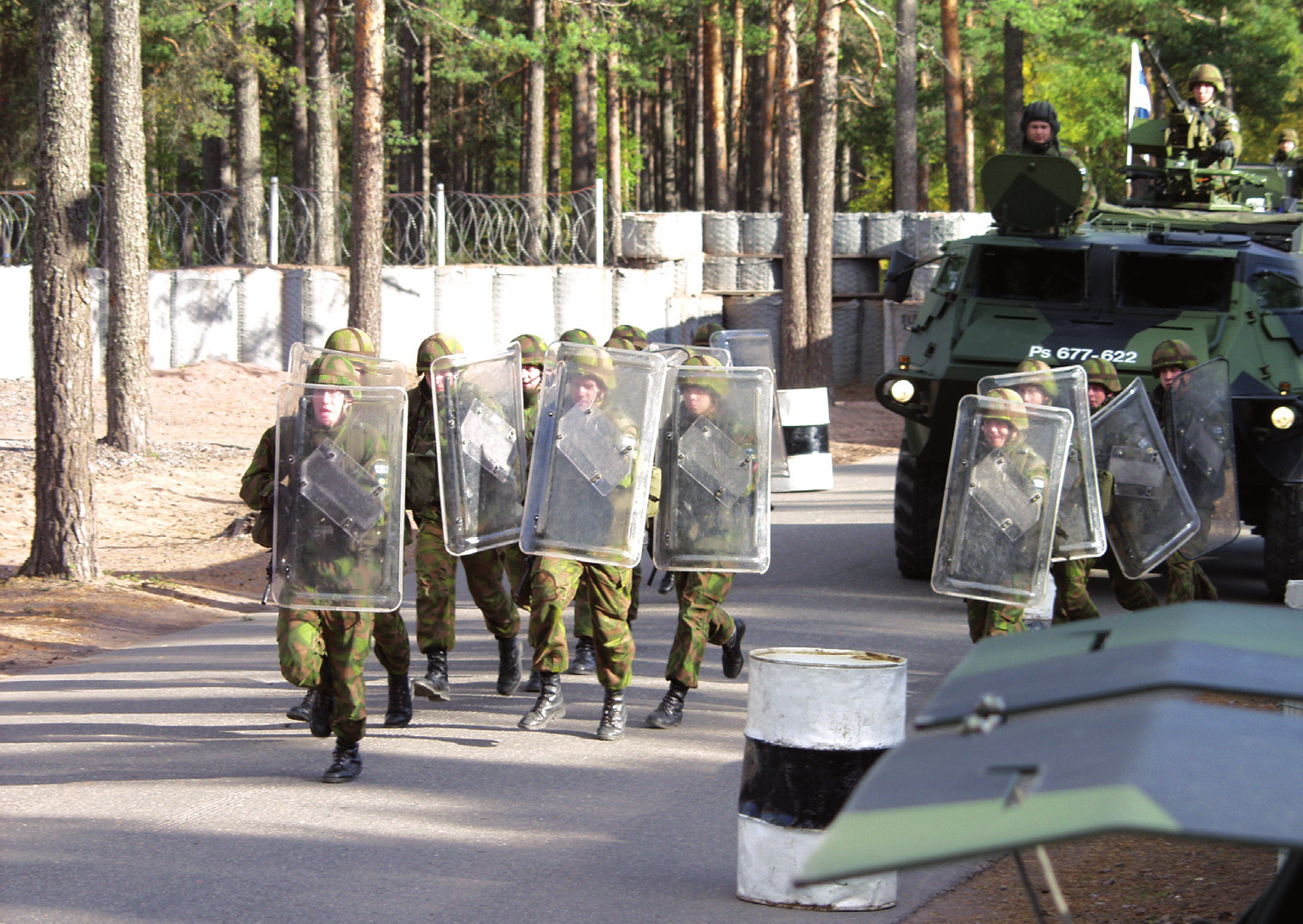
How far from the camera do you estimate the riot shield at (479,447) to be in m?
7.18

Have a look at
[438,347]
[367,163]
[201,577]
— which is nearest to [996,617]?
[438,347]

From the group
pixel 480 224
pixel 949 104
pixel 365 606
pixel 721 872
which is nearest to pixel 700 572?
pixel 365 606

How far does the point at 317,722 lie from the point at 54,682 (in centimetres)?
235

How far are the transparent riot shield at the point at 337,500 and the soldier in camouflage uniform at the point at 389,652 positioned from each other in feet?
1.91

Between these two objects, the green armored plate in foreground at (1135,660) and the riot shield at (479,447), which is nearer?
the green armored plate in foreground at (1135,660)

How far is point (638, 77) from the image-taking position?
40.5 m

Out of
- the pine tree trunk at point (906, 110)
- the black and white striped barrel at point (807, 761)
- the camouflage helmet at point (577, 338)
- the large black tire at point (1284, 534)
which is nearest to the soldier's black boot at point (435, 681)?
the camouflage helmet at point (577, 338)

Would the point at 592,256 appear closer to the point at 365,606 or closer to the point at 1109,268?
the point at 1109,268

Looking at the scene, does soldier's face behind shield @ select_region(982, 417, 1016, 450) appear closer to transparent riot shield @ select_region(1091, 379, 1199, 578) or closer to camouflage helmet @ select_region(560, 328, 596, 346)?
transparent riot shield @ select_region(1091, 379, 1199, 578)

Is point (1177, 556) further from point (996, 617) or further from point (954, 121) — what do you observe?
point (954, 121)

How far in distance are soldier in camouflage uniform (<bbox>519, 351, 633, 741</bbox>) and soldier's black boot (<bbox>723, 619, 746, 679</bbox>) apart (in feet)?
3.10

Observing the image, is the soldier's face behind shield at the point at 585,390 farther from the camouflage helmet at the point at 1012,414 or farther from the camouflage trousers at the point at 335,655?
the camouflage helmet at the point at 1012,414

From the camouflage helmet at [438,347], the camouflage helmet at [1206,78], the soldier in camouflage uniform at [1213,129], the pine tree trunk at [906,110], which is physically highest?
the pine tree trunk at [906,110]

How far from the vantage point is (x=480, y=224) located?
25.3 meters
